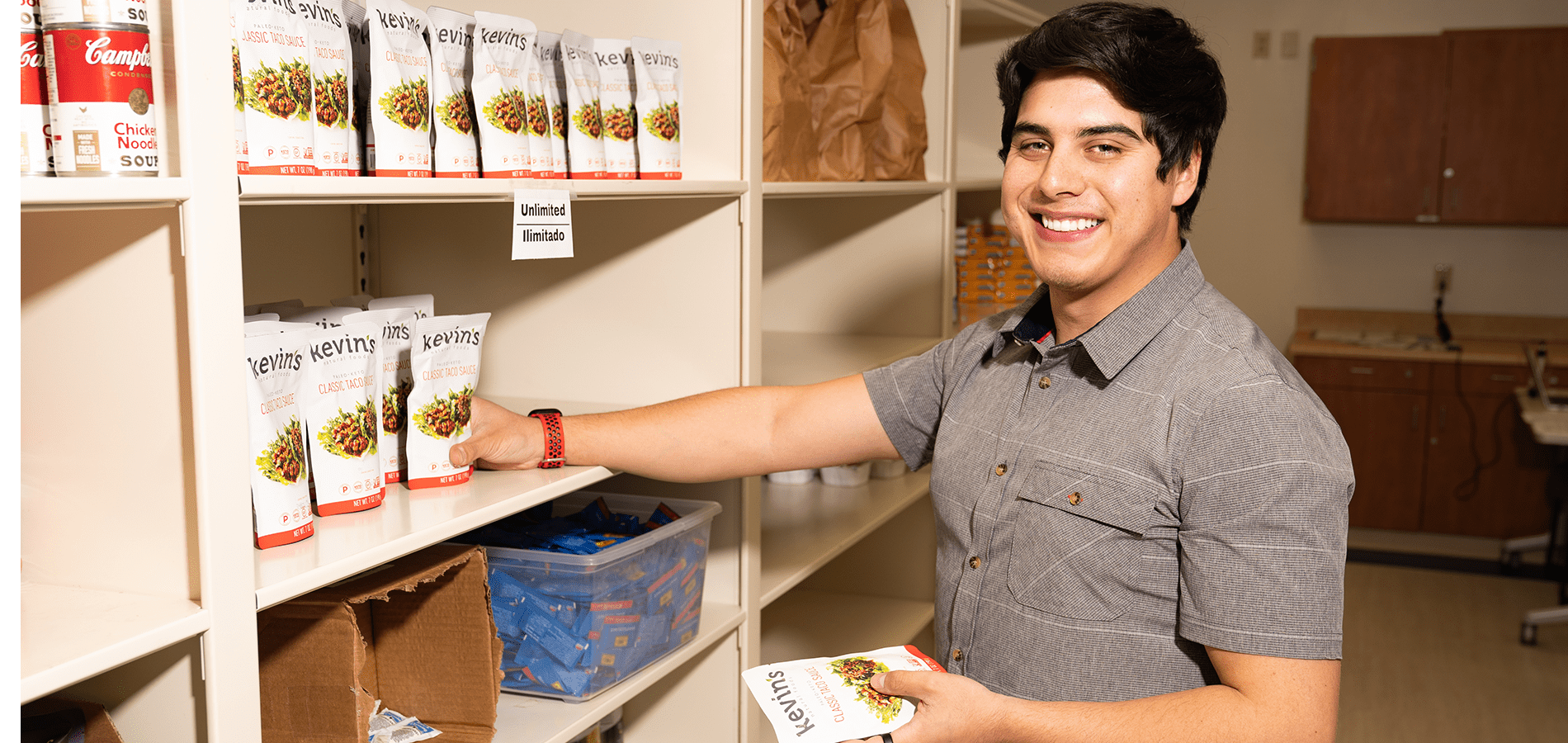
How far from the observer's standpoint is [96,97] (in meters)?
0.89

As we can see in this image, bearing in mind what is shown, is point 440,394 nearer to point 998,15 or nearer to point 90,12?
point 90,12

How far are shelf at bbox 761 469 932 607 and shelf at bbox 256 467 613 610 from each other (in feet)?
2.27

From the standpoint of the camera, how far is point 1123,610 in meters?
1.42

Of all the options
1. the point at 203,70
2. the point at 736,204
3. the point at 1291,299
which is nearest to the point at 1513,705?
the point at 1291,299

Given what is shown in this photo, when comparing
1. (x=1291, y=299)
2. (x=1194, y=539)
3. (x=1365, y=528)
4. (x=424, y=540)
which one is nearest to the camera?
(x=424, y=540)

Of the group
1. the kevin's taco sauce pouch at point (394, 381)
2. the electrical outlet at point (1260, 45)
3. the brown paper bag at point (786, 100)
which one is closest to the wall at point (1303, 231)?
the electrical outlet at point (1260, 45)

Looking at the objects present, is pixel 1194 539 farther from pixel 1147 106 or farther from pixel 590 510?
pixel 590 510

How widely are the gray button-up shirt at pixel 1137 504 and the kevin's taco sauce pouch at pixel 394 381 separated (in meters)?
0.74

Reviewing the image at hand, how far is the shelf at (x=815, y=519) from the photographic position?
85.7 inches

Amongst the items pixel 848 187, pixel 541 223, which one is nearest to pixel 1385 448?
pixel 848 187

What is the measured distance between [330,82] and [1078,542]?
1010 mm

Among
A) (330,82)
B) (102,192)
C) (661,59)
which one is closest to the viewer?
(102,192)

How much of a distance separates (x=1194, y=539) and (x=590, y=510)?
0.91 m

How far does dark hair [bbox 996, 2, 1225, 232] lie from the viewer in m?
1.44
